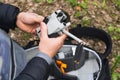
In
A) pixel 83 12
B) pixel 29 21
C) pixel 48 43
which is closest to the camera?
pixel 48 43

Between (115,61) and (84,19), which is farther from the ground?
(84,19)

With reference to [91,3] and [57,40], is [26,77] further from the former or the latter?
[91,3]

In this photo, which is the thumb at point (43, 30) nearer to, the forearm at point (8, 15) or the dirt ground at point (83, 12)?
the forearm at point (8, 15)

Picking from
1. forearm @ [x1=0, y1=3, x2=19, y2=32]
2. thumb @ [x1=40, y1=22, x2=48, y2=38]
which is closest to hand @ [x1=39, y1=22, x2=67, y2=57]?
thumb @ [x1=40, y1=22, x2=48, y2=38]

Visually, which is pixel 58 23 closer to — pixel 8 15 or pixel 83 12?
pixel 8 15

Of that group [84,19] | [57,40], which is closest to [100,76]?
[57,40]

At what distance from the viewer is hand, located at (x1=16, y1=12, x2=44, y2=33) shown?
2638 millimetres

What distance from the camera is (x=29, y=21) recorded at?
2664 millimetres

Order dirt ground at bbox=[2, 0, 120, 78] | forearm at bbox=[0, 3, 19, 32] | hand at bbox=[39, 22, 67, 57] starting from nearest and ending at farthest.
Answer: hand at bbox=[39, 22, 67, 57], forearm at bbox=[0, 3, 19, 32], dirt ground at bbox=[2, 0, 120, 78]

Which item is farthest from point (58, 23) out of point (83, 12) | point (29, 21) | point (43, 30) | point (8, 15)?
point (83, 12)

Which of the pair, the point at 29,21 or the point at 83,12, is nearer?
the point at 29,21

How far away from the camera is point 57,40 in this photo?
2.45m

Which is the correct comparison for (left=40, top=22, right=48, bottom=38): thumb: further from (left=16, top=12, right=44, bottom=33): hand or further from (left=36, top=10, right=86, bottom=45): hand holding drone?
(left=16, top=12, right=44, bottom=33): hand

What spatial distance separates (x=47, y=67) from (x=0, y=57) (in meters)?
0.35
